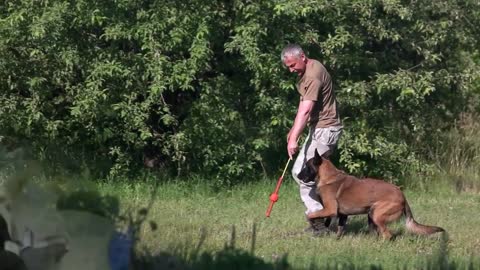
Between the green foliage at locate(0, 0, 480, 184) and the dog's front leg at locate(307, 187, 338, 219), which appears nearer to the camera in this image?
the dog's front leg at locate(307, 187, 338, 219)

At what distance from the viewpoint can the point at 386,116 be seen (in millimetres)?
14836

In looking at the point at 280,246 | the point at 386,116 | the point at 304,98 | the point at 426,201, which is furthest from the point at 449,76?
the point at 280,246

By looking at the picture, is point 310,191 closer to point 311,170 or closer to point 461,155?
point 311,170

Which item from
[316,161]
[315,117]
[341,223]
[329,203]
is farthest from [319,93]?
[341,223]

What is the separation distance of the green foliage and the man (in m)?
2.88

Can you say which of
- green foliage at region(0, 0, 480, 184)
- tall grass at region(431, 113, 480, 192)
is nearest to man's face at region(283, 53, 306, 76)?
green foliage at region(0, 0, 480, 184)

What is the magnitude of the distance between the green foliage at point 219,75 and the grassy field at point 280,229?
2.20 feet

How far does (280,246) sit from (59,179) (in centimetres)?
459

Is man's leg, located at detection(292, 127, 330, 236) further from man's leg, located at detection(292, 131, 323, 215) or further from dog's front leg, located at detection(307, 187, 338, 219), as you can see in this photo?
dog's front leg, located at detection(307, 187, 338, 219)

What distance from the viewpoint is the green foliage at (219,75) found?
13625 millimetres

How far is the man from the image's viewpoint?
10.6m

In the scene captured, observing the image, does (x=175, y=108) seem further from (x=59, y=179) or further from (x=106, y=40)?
(x=59, y=179)

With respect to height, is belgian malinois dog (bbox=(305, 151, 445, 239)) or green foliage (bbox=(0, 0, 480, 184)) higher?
green foliage (bbox=(0, 0, 480, 184))

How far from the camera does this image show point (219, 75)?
569 inches
